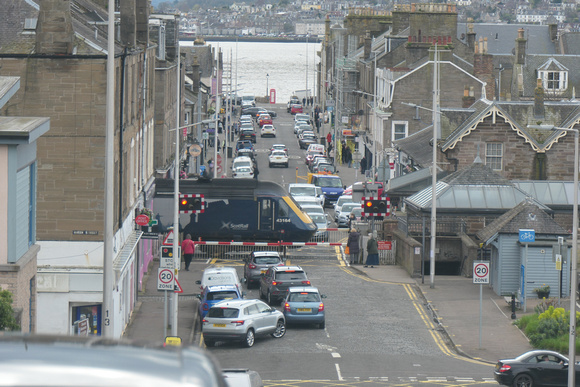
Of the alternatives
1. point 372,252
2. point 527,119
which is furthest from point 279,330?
point 527,119

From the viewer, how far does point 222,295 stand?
110ft

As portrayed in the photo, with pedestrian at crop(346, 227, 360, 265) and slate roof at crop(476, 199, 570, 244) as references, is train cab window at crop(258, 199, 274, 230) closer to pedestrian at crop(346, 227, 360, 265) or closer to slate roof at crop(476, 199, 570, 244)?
pedestrian at crop(346, 227, 360, 265)

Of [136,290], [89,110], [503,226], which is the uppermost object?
[89,110]

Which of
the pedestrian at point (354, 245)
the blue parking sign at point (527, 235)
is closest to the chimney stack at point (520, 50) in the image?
the pedestrian at point (354, 245)

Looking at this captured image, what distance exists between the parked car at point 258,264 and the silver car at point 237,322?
9.23m

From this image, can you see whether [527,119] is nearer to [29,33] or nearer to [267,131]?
[29,33]

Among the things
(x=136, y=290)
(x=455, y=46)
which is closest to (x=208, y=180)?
(x=136, y=290)

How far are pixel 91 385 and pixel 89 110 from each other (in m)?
23.7

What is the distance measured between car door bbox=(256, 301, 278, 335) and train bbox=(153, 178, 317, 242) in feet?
53.4

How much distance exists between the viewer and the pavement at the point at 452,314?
3078 centimetres

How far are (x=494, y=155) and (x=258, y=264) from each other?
1626 centimetres

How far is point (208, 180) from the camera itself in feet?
156

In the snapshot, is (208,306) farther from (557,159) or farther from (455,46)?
(455,46)

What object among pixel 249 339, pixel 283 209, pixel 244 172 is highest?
pixel 244 172
